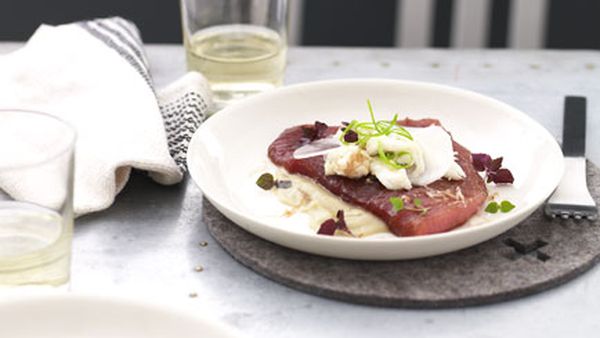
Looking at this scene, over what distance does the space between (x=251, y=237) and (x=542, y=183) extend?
29 cm

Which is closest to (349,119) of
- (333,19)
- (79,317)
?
(79,317)

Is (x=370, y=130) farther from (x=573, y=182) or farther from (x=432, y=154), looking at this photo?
(x=573, y=182)

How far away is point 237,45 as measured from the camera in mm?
1343

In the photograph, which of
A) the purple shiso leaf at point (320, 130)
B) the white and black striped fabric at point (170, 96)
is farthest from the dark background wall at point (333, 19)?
the purple shiso leaf at point (320, 130)

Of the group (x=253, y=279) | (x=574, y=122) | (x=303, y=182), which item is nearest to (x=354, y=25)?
(x=574, y=122)

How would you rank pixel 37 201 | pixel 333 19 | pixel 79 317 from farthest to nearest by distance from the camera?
pixel 333 19 → pixel 37 201 → pixel 79 317

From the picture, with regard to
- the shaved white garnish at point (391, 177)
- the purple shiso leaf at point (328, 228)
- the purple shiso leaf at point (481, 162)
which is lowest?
the purple shiso leaf at point (328, 228)

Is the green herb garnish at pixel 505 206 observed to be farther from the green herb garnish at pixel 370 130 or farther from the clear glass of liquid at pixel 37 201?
the clear glass of liquid at pixel 37 201

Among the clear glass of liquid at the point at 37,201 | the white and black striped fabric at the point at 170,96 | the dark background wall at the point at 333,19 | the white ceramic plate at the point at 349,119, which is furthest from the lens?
the dark background wall at the point at 333,19

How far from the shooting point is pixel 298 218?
101 centimetres

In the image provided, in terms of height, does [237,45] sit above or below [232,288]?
above

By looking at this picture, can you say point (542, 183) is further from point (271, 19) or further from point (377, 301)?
point (271, 19)

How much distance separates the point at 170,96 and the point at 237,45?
0.37 ft

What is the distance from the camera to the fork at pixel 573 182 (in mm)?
1026
